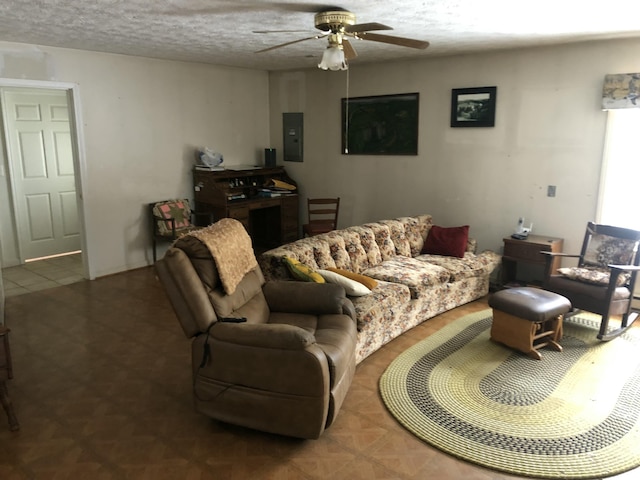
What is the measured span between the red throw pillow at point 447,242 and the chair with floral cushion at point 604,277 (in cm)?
87

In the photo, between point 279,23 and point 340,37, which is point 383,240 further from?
point 279,23

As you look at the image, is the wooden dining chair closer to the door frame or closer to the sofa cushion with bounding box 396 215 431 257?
the sofa cushion with bounding box 396 215 431 257

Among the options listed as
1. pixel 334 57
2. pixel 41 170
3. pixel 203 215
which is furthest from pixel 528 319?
pixel 41 170

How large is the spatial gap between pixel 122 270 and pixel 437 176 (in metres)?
3.84

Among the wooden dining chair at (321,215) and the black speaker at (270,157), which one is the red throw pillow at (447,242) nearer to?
the wooden dining chair at (321,215)

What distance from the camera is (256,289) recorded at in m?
3.33

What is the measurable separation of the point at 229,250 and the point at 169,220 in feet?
9.95

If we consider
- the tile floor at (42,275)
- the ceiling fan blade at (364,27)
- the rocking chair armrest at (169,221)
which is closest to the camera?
the ceiling fan blade at (364,27)

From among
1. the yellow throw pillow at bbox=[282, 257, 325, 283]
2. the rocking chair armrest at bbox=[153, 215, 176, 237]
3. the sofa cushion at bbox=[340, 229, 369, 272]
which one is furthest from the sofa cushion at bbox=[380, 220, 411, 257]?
the rocking chair armrest at bbox=[153, 215, 176, 237]

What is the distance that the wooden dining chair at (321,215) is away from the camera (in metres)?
6.14

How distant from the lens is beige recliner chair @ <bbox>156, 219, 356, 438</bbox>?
2541 mm

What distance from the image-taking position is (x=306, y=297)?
10.9ft

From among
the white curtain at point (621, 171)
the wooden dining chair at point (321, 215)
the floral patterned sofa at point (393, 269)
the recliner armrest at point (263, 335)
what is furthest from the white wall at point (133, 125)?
the white curtain at point (621, 171)

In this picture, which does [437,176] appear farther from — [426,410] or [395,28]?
[426,410]
